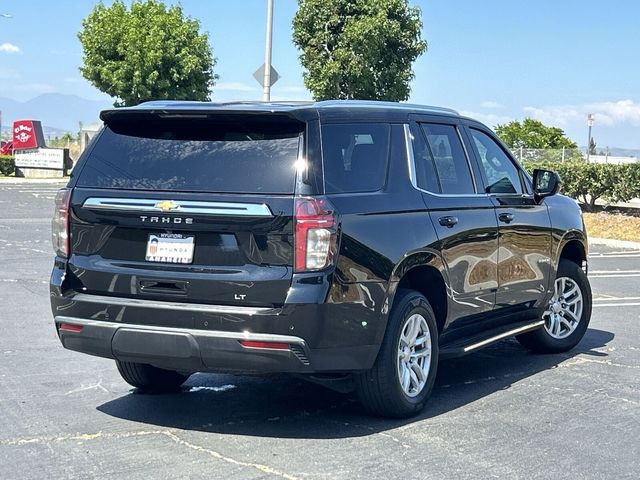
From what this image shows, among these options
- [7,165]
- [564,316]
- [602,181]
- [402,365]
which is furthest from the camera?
[7,165]

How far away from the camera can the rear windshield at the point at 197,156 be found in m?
5.55

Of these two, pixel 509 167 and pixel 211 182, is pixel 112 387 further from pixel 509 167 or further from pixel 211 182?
pixel 509 167

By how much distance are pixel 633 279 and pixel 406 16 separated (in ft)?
100

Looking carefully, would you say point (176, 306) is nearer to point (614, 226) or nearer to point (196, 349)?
point (196, 349)

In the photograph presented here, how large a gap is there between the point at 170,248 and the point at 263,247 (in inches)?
22.0

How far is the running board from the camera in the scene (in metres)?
6.70

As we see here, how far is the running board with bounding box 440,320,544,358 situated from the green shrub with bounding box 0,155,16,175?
123 ft

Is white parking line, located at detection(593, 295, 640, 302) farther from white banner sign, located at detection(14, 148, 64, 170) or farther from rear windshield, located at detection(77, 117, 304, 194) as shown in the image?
white banner sign, located at detection(14, 148, 64, 170)

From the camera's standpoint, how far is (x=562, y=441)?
5.75 m

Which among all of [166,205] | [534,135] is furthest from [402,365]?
[534,135]

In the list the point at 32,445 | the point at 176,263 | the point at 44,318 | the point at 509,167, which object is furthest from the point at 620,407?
the point at 44,318

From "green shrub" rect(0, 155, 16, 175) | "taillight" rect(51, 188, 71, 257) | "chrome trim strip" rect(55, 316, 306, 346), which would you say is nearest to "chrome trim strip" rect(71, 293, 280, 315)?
"chrome trim strip" rect(55, 316, 306, 346)

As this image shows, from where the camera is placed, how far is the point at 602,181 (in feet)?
79.7

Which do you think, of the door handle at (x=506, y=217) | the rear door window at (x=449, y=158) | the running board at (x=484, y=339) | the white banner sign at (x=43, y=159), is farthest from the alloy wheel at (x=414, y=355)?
the white banner sign at (x=43, y=159)
